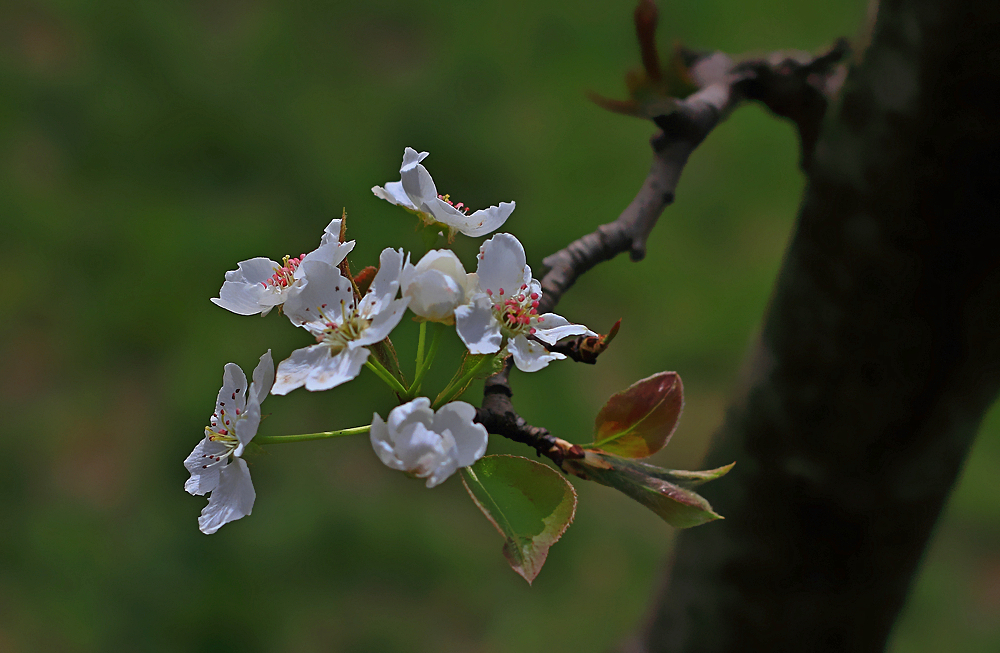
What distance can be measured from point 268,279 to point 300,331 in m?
1.18

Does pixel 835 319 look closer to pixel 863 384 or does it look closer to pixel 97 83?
pixel 863 384

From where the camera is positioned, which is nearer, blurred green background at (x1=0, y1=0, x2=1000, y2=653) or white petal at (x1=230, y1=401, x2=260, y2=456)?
white petal at (x1=230, y1=401, x2=260, y2=456)

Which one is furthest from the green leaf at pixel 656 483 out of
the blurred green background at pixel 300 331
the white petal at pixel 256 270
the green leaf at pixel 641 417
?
the blurred green background at pixel 300 331

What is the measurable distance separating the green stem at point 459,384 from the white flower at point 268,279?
136 mm

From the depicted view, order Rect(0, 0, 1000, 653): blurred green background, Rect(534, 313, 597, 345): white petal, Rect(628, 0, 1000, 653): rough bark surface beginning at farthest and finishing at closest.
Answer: Rect(0, 0, 1000, 653): blurred green background
Rect(628, 0, 1000, 653): rough bark surface
Rect(534, 313, 597, 345): white petal

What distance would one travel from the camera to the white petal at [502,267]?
2.09ft

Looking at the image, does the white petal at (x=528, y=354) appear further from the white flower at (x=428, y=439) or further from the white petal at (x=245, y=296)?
the white petal at (x=245, y=296)

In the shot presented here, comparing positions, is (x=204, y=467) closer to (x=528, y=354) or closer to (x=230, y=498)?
(x=230, y=498)

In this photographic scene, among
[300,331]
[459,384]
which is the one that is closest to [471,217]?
[459,384]

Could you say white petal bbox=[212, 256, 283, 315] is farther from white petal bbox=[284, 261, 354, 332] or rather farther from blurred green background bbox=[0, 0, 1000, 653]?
blurred green background bbox=[0, 0, 1000, 653]

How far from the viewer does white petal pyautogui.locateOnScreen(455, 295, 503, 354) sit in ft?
1.93

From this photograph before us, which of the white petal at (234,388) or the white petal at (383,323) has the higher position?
the white petal at (383,323)

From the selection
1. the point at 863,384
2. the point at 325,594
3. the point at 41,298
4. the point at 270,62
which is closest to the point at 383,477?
the point at 325,594

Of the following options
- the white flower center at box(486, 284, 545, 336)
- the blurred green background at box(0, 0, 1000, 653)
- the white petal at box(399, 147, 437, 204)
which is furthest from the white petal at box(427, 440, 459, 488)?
the blurred green background at box(0, 0, 1000, 653)
